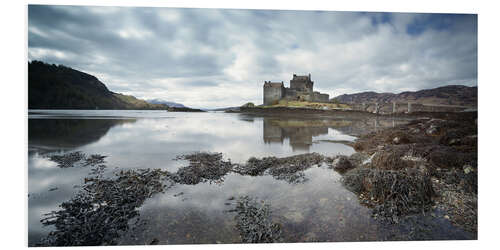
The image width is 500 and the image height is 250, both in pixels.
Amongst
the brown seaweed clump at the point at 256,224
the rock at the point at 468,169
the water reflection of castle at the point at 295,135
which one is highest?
the water reflection of castle at the point at 295,135

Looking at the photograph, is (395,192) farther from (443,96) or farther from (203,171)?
(443,96)

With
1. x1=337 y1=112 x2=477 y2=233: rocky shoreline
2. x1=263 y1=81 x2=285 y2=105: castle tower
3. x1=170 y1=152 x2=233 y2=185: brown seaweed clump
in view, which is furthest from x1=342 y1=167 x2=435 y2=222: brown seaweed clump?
x1=263 y1=81 x2=285 y2=105: castle tower

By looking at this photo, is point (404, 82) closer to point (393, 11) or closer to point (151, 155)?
point (393, 11)

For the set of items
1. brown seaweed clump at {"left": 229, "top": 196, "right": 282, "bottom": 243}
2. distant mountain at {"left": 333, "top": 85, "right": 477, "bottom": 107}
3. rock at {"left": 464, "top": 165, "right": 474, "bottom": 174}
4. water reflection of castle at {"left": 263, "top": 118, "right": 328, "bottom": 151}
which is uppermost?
distant mountain at {"left": 333, "top": 85, "right": 477, "bottom": 107}

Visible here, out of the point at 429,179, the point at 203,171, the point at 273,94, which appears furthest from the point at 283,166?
the point at 273,94

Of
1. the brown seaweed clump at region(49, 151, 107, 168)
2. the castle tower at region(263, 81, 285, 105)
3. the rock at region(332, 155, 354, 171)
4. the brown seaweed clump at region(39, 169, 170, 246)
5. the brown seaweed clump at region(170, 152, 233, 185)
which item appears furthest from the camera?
the castle tower at region(263, 81, 285, 105)

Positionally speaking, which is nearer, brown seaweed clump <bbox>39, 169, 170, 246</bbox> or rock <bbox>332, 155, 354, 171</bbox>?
brown seaweed clump <bbox>39, 169, 170, 246</bbox>

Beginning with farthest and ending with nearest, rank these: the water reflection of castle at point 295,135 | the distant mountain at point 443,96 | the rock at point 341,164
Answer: the water reflection of castle at point 295,135, the rock at point 341,164, the distant mountain at point 443,96

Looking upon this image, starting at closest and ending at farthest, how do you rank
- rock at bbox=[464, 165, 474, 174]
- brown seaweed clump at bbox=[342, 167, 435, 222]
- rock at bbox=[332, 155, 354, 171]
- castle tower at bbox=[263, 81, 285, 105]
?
brown seaweed clump at bbox=[342, 167, 435, 222]
rock at bbox=[464, 165, 474, 174]
rock at bbox=[332, 155, 354, 171]
castle tower at bbox=[263, 81, 285, 105]

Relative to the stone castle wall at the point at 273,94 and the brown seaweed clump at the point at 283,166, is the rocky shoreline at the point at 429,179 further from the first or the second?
the stone castle wall at the point at 273,94

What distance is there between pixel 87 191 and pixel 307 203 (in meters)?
3.80

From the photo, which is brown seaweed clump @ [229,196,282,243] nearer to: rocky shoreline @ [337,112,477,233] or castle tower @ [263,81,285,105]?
rocky shoreline @ [337,112,477,233]

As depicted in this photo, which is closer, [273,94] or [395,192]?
[395,192]

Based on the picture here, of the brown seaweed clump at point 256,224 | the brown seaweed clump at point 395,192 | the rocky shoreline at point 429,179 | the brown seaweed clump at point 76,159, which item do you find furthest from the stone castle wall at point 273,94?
the brown seaweed clump at point 256,224
